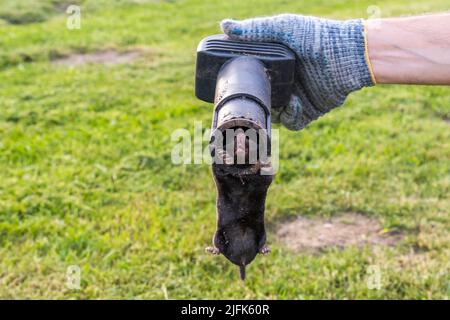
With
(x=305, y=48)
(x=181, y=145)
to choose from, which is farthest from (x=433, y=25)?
(x=181, y=145)

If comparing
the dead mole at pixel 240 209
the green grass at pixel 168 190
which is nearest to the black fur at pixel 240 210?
the dead mole at pixel 240 209

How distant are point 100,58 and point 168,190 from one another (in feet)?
11.2

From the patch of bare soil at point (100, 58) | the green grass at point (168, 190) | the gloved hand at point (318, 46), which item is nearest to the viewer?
the gloved hand at point (318, 46)

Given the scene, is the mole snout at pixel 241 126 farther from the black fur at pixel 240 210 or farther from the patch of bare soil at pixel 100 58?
the patch of bare soil at pixel 100 58

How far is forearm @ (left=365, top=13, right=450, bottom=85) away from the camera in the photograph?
5.68 feet

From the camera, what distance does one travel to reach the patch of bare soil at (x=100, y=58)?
21.0 ft

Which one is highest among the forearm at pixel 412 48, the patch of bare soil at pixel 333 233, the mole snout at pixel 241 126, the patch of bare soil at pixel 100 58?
the patch of bare soil at pixel 100 58

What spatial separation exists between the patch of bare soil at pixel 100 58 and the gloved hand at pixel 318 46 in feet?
16.0

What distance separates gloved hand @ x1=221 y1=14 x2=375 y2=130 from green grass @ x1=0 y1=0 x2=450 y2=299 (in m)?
1.24

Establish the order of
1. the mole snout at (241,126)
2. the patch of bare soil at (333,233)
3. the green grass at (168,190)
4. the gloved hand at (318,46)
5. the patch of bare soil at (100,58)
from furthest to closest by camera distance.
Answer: the patch of bare soil at (100,58) → the patch of bare soil at (333,233) → the green grass at (168,190) → the gloved hand at (318,46) → the mole snout at (241,126)

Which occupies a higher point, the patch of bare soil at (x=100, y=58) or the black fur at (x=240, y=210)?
the patch of bare soil at (x=100, y=58)

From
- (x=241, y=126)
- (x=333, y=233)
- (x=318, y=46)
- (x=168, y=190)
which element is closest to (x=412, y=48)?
(x=318, y=46)

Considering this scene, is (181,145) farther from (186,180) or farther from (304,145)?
(304,145)

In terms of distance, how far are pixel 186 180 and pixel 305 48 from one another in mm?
2105
